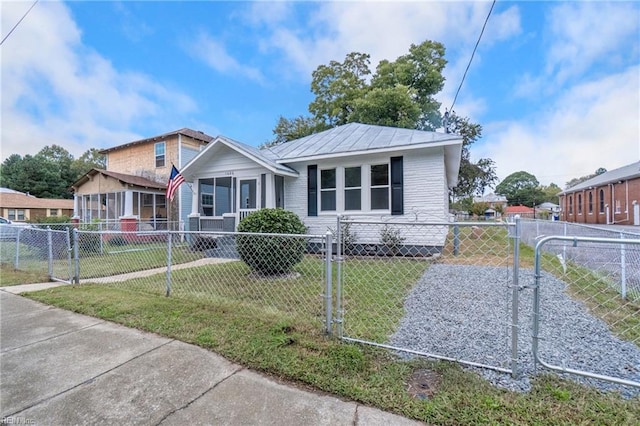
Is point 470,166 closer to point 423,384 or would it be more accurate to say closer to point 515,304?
point 515,304

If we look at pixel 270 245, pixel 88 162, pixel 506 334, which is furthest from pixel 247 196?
pixel 88 162

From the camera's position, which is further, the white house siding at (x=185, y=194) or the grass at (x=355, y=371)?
the white house siding at (x=185, y=194)

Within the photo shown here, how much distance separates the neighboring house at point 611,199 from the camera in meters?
23.9

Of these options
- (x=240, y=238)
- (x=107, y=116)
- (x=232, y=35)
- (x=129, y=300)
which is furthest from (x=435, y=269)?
(x=107, y=116)

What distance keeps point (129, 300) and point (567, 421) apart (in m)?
5.06

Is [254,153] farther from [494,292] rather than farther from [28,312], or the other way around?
[494,292]

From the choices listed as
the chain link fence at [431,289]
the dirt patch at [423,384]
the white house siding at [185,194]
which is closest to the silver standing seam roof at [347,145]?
the chain link fence at [431,289]

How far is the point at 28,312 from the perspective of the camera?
399 centimetres

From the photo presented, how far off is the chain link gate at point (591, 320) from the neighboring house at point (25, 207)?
1463 inches

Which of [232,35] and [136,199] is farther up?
[232,35]

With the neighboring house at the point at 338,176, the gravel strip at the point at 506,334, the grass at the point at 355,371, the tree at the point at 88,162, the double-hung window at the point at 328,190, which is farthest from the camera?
the tree at the point at 88,162

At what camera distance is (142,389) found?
2.15 m

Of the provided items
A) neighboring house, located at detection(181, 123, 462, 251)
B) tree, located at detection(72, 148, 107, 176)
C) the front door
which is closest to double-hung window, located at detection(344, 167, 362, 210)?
neighboring house, located at detection(181, 123, 462, 251)

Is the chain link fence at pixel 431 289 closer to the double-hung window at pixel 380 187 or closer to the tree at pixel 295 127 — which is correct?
the double-hung window at pixel 380 187
